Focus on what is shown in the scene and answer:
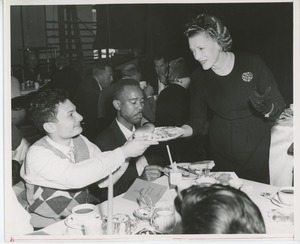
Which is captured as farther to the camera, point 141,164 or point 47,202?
point 141,164

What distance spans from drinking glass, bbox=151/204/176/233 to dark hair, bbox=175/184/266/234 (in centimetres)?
11

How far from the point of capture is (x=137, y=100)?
5.94ft

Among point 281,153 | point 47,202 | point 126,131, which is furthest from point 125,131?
point 281,153

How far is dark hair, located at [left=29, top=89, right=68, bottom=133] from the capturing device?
1713 millimetres

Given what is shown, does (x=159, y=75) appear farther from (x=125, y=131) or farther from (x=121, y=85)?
(x=125, y=131)

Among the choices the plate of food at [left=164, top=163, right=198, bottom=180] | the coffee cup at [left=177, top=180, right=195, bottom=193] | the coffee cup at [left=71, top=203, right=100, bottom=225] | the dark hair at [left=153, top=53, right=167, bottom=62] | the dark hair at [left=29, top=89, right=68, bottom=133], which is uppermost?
the dark hair at [left=153, top=53, right=167, bottom=62]

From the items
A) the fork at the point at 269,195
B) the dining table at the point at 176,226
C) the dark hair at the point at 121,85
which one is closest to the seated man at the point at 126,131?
the dark hair at the point at 121,85

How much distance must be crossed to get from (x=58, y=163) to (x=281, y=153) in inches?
39.1

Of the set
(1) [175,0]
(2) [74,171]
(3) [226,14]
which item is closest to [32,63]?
(2) [74,171]

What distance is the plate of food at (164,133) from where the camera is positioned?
1816 mm

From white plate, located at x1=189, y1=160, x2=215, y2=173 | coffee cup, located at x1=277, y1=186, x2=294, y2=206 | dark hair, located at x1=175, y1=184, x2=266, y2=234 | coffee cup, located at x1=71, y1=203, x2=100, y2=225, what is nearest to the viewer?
dark hair, located at x1=175, y1=184, x2=266, y2=234

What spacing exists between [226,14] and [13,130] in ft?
3.47

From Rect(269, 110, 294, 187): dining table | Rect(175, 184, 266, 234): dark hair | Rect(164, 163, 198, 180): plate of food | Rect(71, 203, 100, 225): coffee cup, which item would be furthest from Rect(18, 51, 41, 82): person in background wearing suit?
Rect(269, 110, 294, 187): dining table

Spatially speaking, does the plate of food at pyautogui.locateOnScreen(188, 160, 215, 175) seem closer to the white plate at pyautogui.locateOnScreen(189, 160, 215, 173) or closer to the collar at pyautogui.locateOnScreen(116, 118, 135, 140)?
the white plate at pyautogui.locateOnScreen(189, 160, 215, 173)
